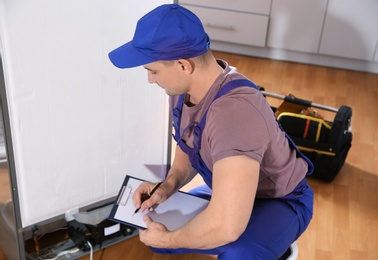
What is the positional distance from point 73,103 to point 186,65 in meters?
0.45

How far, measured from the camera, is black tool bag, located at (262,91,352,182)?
6.82 feet

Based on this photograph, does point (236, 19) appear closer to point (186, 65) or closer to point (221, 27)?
point (221, 27)

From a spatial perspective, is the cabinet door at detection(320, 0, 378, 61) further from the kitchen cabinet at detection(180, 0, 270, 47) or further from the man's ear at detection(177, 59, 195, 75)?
the man's ear at detection(177, 59, 195, 75)

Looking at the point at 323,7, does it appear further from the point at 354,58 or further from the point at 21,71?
the point at 21,71

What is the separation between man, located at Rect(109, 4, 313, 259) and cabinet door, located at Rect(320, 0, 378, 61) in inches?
73.8

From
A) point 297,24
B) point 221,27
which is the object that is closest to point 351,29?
point 297,24

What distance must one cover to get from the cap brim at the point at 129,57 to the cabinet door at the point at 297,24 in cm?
210

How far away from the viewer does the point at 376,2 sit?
2.95m

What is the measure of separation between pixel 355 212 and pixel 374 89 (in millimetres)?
1200

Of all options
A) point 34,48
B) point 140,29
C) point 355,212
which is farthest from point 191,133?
point 355,212

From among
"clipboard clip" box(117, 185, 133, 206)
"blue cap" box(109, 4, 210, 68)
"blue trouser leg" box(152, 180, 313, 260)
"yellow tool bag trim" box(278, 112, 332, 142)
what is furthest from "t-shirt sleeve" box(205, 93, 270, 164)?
"yellow tool bag trim" box(278, 112, 332, 142)

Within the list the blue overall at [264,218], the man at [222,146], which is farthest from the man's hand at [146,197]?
the blue overall at [264,218]

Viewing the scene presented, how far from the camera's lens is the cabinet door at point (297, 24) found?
3057 mm

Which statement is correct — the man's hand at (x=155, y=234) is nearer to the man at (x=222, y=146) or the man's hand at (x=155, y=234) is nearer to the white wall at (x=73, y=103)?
the man at (x=222, y=146)
